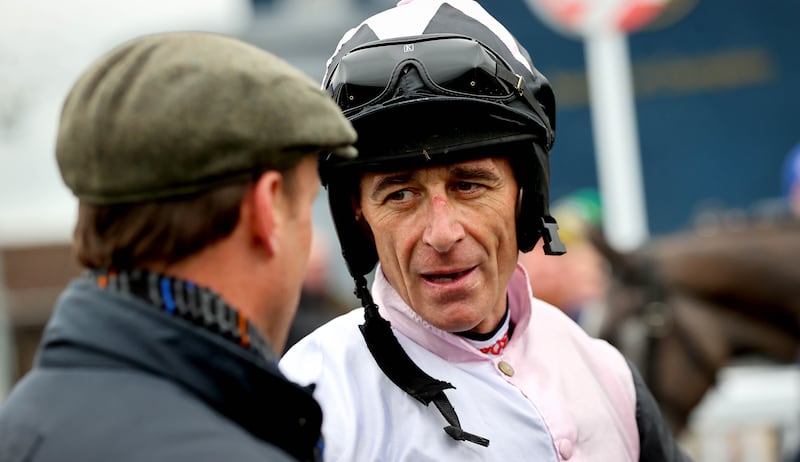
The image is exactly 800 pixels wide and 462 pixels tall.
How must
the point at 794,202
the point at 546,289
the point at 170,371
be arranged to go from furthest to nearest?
the point at 794,202, the point at 546,289, the point at 170,371

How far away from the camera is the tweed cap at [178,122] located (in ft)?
5.21

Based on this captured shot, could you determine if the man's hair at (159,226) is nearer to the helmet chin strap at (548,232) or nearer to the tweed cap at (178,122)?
the tweed cap at (178,122)

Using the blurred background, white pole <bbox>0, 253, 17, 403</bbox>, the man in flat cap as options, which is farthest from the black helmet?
the blurred background

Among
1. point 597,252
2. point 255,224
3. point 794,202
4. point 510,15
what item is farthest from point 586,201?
point 255,224

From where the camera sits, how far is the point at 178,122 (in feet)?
5.20

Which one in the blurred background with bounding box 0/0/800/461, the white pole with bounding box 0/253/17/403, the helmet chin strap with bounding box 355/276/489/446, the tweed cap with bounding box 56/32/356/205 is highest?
the tweed cap with bounding box 56/32/356/205

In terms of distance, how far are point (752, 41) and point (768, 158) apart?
1253 millimetres

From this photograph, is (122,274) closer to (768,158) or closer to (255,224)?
(255,224)

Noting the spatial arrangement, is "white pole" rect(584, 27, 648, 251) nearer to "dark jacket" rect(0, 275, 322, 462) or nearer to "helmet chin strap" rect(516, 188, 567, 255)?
"helmet chin strap" rect(516, 188, 567, 255)

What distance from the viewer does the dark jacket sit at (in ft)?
4.82

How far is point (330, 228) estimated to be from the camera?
41.3ft

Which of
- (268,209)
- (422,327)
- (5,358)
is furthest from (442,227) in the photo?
(5,358)

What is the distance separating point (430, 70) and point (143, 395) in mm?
1097

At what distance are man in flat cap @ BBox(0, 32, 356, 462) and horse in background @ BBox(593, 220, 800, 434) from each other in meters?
4.89
